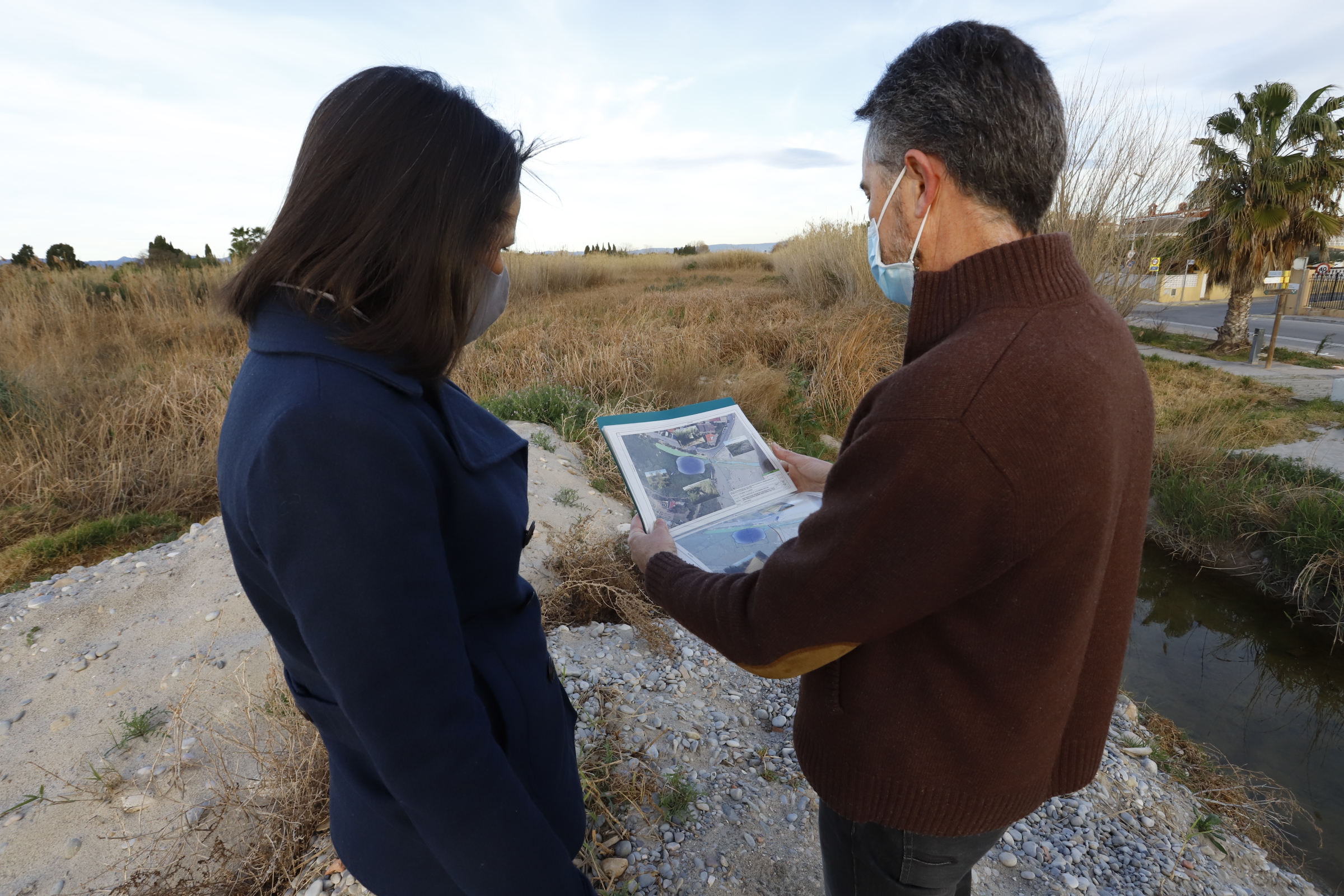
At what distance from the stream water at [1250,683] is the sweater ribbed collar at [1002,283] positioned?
14.0 ft

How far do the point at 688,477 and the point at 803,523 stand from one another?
2.14 feet

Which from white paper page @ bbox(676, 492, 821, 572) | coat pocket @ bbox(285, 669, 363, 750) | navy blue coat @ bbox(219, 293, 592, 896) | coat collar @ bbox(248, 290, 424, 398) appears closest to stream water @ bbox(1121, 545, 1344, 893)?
white paper page @ bbox(676, 492, 821, 572)

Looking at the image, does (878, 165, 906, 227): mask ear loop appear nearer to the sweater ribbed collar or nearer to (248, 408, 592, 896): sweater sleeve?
the sweater ribbed collar

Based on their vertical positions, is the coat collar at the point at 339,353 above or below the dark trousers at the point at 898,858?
above

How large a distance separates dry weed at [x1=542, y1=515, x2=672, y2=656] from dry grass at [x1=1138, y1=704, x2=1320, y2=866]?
2785mm

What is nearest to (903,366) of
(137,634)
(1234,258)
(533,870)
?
(533,870)

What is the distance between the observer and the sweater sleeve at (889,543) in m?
0.84

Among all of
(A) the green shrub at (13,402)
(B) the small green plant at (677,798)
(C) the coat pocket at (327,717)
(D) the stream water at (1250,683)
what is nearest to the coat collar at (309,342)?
(C) the coat pocket at (327,717)

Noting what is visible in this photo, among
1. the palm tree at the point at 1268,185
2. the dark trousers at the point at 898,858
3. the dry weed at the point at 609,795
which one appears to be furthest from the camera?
the palm tree at the point at 1268,185

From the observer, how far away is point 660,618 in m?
3.82

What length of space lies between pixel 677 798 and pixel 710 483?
5.22 ft

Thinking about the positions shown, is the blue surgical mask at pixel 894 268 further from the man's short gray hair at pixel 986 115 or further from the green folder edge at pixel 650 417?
Answer: the green folder edge at pixel 650 417

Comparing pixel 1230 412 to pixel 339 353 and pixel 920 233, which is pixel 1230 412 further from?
pixel 339 353

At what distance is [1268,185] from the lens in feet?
47.7
